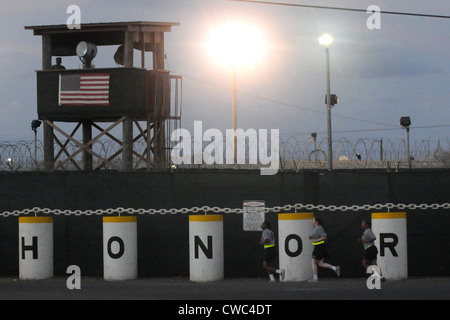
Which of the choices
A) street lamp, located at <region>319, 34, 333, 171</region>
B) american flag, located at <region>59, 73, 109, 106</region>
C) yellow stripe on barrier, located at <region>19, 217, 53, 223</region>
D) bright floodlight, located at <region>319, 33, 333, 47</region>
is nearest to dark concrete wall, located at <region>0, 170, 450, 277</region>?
yellow stripe on barrier, located at <region>19, 217, 53, 223</region>

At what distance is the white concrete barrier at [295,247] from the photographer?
2005 cm

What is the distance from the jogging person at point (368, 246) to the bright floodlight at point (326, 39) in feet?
36.5

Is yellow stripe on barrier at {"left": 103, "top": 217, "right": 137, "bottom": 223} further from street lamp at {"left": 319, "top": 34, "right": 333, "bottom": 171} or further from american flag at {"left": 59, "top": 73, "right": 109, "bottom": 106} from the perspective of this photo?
american flag at {"left": 59, "top": 73, "right": 109, "bottom": 106}

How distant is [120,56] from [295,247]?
1698 centimetres

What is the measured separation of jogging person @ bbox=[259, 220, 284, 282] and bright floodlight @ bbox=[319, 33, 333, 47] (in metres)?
10.8

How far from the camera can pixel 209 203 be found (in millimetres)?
21594

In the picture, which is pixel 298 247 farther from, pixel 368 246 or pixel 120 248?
pixel 120 248

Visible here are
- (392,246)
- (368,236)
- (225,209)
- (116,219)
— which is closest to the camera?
(368,236)

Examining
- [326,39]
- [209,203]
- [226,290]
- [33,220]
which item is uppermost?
[326,39]

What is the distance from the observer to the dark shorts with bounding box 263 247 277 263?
20328 millimetres

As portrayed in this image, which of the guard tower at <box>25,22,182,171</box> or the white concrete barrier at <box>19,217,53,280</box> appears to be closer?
the white concrete barrier at <box>19,217,53,280</box>

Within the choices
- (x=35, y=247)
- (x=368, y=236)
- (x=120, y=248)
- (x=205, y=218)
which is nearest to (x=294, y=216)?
(x=368, y=236)

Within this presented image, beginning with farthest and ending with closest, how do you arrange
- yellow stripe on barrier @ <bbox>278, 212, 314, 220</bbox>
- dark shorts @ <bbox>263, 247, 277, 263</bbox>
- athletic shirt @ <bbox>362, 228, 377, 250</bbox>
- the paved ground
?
dark shorts @ <bbox>263, 247, 277, 263</bbox> → yellow stripe on barrier @ <bbox>278, 212, 314, 220</bbox> → athletic shirt @ <bbox>362, 228, 377, 250</bbox> → the paved ground

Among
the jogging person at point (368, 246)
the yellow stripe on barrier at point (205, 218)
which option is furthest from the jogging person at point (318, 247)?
the yellow stripe on barrier at point (205, 218)
